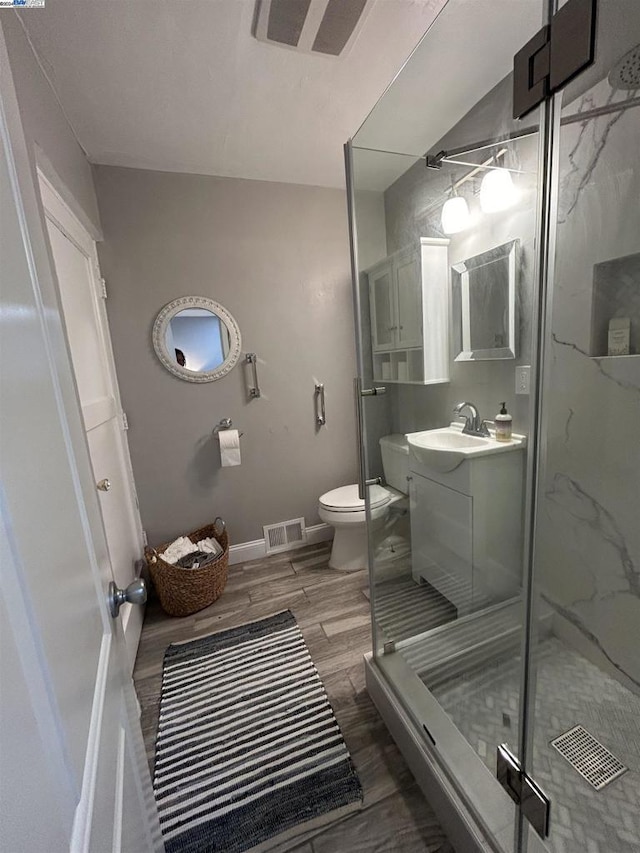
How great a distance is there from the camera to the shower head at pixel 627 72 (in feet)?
3.47

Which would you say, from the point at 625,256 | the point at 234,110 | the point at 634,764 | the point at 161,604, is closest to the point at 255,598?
the point at 161,604

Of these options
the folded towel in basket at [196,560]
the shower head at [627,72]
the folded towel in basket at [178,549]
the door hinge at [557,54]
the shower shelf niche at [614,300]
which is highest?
the shower head at [627,72]

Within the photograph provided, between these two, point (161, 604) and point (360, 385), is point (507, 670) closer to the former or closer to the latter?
point (360, 385)

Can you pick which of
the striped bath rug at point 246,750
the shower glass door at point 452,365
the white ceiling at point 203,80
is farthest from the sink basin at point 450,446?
the white ceiling at point 203,80

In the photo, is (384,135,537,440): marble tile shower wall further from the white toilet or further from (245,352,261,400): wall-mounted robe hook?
(245,352,261,400): wall-mounted robe hook

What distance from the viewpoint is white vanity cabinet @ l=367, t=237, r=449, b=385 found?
1.84 m

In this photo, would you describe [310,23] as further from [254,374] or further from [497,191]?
[254,374]

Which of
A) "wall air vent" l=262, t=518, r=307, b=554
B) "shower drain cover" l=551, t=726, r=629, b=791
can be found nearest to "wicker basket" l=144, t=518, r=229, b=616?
"wall air vent" l=262, t=518, r=307, b=554

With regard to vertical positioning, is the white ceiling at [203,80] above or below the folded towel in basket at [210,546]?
above

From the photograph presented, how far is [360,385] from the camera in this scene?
1498 mm

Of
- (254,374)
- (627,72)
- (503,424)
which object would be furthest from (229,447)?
(627,72)

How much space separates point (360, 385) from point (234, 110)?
4.67 ft

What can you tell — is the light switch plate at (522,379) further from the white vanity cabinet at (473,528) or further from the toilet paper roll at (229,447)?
the toilet paper roll at (229,447)

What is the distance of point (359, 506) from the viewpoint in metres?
2.25
